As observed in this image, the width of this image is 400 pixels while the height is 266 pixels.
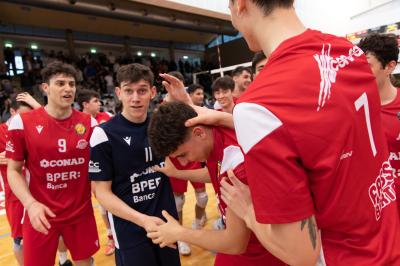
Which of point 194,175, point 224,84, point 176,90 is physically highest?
point 224,84

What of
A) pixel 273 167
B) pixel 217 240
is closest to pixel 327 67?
pixel 273 167

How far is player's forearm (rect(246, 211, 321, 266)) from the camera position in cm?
82

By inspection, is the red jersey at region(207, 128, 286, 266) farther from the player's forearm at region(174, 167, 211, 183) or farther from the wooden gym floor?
the wooden gym floor

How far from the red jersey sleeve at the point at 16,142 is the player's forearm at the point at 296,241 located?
246 cm

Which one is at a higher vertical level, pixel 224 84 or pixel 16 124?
pixel 224 84

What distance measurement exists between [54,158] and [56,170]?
0.36 feet

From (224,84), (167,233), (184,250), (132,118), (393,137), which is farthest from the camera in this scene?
(224,84)

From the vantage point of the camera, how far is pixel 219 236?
4.34 ft

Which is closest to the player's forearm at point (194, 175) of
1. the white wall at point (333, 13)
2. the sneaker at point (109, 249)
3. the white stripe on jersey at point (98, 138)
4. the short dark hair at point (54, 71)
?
the white stripe on jersey at point (98, 138)

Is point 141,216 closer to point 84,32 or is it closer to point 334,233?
point 334,233

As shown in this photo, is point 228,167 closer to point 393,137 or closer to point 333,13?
point 393,137

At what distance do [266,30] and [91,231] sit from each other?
8.41 ft

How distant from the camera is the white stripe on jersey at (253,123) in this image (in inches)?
30.5

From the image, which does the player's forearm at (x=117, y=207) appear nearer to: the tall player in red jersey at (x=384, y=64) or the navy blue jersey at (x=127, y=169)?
the navy blue jersey at (x=127, y=169)
